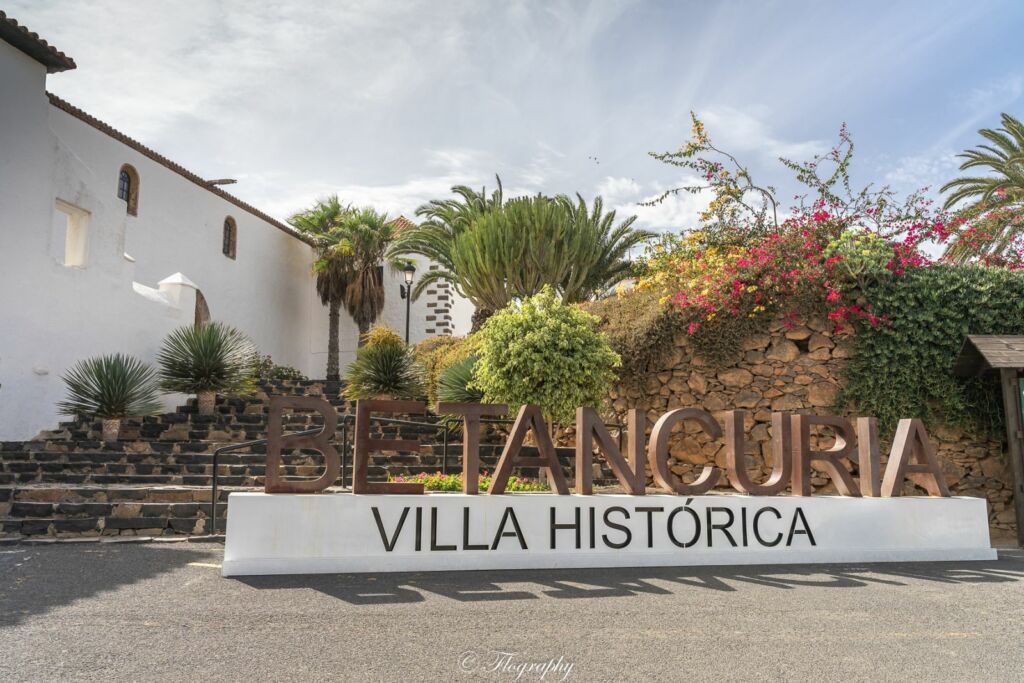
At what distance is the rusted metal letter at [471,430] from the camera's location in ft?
20.8

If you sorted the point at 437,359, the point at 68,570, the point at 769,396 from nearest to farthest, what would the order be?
the point at 68,570 → the point at 769,396 → the point at 437,359

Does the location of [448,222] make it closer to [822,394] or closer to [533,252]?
[533,252]

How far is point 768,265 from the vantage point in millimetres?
10883

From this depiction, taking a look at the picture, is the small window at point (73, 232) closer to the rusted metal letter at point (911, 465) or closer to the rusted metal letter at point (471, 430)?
the rusted metal letter at point (471, 430)

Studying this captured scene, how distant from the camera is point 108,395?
1253 cm

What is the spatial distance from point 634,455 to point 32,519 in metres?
6.41

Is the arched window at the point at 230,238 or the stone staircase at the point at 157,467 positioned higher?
the arched window at the point at 230,238

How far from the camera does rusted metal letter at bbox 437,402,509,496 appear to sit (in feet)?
20.8

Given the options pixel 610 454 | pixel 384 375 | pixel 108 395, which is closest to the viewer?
pixel 610 454

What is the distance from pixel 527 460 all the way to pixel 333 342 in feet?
61.5

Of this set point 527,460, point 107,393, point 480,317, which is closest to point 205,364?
point 107,393

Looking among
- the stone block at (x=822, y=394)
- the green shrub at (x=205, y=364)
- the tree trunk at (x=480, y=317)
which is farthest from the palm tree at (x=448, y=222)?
the stone block at (x=822, y=394)

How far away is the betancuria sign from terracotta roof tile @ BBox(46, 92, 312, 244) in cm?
1345

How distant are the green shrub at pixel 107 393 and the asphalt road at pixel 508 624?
694cm
